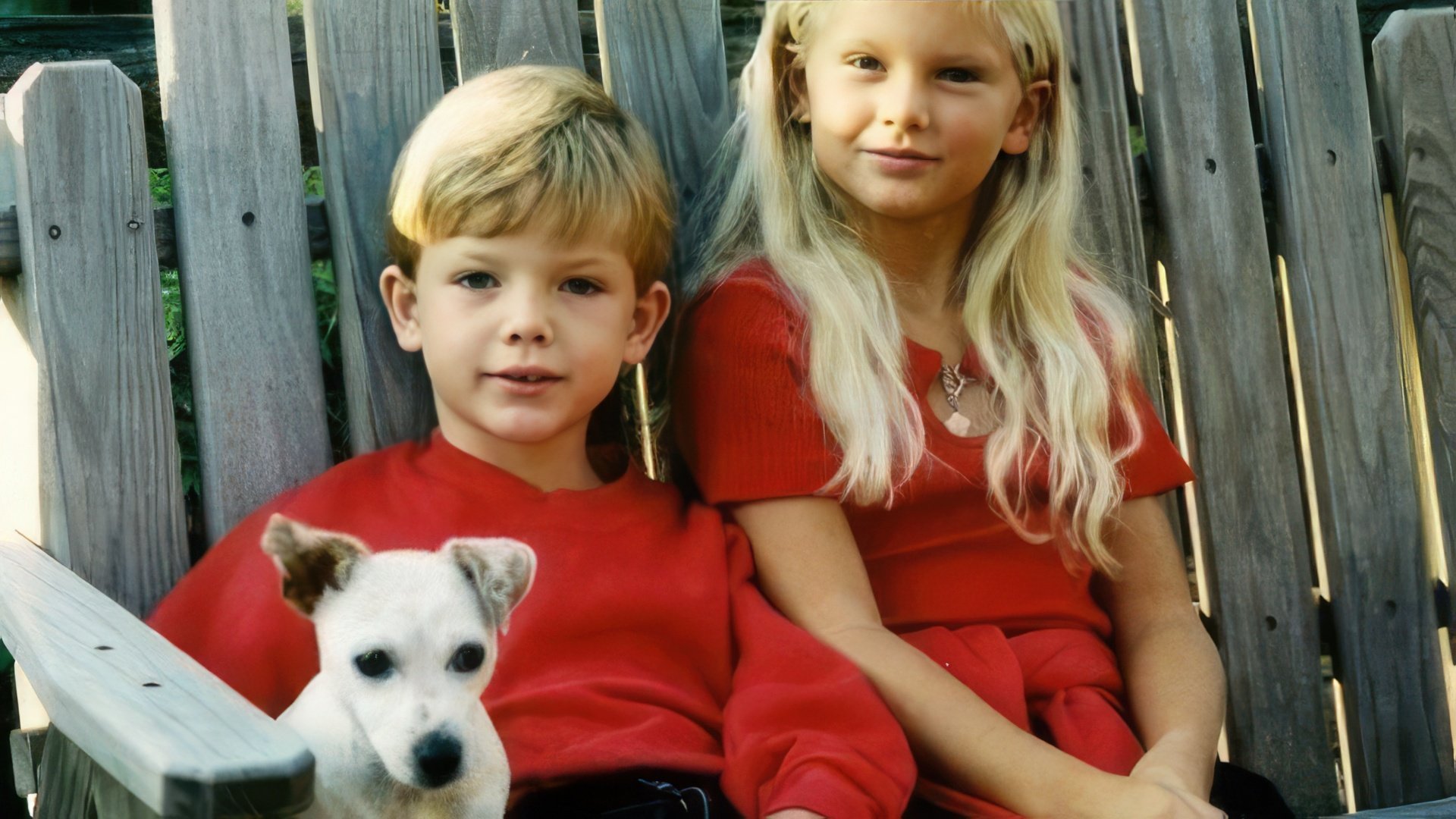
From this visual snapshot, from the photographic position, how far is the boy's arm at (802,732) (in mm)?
1519

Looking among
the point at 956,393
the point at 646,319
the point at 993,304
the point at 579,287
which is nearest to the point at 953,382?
the point at 956,393

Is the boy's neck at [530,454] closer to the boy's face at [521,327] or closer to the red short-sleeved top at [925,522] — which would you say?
the boy's face at [521,327]

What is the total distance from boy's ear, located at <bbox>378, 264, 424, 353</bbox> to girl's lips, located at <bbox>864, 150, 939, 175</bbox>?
1.80 ft

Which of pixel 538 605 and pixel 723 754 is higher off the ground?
pixel 538 605

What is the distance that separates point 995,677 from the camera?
5.65 ft

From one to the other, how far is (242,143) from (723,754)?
2.89ft

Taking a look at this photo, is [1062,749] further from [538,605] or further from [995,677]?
[538,605]

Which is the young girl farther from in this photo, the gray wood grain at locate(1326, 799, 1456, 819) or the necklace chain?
the gray wood grain at locate(1326, 799, 1456, 819)

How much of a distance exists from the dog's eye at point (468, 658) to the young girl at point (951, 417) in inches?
14.4

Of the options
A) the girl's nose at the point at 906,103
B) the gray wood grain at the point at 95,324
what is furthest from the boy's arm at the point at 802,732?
the gray wood grain at the point at 95,324

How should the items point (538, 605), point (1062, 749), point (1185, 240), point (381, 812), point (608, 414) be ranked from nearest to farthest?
point (381, 812) → point (538, 605) → point (1062, 749) → point (608, 414) → point (1185, 240)

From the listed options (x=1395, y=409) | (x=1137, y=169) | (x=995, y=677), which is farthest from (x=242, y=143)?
(x=1395, y=409)

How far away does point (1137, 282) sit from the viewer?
2.04 metres

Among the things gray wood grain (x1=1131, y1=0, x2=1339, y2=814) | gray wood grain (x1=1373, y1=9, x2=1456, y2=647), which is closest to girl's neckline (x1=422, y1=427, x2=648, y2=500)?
gray wood grain (x1=1131, y1=0, x2=1339, y2=814)
